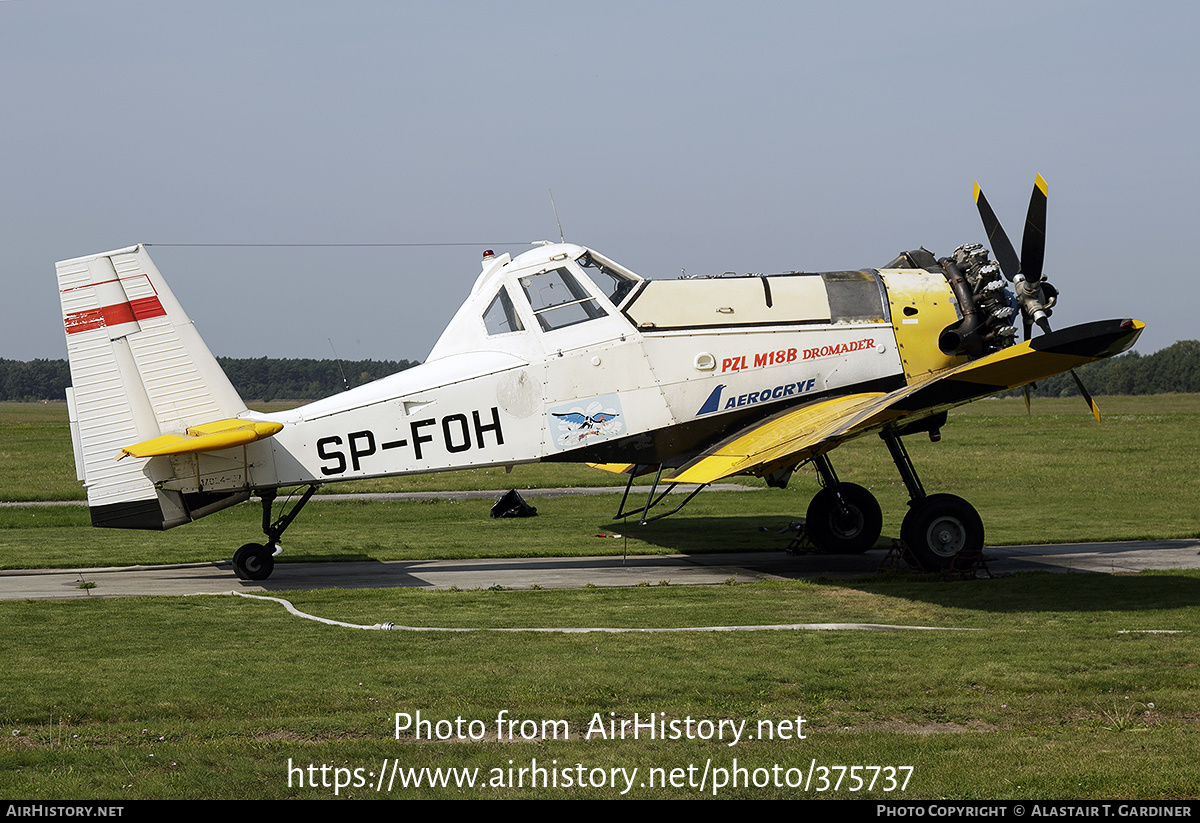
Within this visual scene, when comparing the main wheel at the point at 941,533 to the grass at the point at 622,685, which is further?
the main wheel at the point at 941,533

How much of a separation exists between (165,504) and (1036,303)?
12.4 m

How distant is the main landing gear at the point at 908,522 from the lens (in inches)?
541

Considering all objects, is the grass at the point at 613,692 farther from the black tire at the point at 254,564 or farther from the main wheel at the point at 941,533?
the black tire at the point at 254,564

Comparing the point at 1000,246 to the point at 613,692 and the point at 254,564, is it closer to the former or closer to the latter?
the point at 613,692

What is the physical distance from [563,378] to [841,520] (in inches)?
217

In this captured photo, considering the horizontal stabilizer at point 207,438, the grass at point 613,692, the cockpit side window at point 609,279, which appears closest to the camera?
the grass at point 613,692

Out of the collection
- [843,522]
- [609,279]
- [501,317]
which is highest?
[609,279]

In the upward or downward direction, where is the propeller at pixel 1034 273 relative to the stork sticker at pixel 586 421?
upward

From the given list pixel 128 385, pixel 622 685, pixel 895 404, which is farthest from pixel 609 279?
pixel 622 685

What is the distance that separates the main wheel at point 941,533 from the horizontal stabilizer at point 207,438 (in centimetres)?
893

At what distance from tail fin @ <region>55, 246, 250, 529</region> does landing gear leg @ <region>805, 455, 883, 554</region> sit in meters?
8.92

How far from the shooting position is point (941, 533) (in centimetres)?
1384

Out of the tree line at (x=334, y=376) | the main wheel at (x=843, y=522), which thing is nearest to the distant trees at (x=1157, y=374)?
the tree line at (x=334, y=376)
